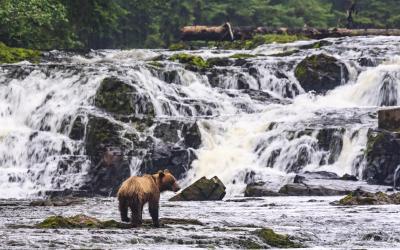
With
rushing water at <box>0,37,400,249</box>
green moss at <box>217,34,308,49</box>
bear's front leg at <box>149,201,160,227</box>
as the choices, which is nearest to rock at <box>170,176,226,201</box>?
rushing water at <box>0,37,400,249</box>

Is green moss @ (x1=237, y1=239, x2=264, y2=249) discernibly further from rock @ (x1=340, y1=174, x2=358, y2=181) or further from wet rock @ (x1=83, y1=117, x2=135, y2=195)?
wet rock @ (x1=83, y1=117, x2=135, y2=195)

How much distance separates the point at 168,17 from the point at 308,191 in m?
52.6

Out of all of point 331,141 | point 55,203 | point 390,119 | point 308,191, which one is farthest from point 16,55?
point 308,191

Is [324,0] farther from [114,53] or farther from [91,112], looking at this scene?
[91,112]

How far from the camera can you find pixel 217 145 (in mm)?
33094

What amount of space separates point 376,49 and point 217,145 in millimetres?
13600

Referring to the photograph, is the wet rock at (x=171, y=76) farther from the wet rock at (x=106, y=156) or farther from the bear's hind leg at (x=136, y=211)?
the bear's hind leg at (x=136, y=211)

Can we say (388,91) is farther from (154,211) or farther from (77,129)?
(154,211)

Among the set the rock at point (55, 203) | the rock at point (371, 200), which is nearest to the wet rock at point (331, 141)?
the rock at point (371, 200)

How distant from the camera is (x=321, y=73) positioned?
134ft

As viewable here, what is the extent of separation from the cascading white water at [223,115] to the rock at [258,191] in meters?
1.63

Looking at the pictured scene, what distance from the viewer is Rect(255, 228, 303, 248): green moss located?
47.0 feet

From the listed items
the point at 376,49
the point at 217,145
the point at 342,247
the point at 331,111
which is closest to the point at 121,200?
the point at 342,247

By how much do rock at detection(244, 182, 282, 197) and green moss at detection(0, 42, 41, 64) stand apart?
21326mm
